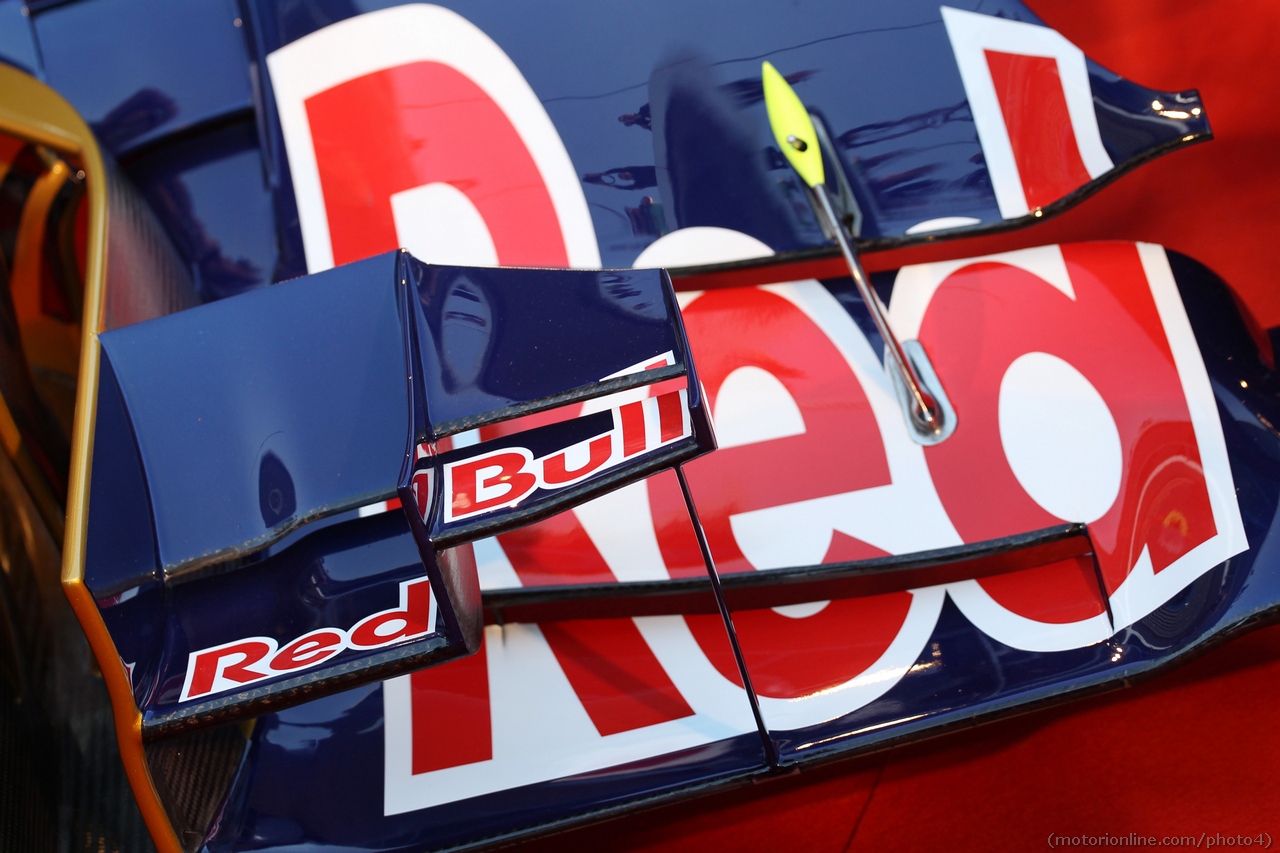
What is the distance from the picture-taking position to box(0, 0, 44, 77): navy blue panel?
1.62 meters

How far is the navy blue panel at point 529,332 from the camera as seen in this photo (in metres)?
0.82

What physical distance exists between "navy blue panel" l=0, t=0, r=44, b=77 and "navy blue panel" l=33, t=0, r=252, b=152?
16mm

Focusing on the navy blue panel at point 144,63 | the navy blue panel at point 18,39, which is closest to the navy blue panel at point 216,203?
the navy blue panel at point 144,63

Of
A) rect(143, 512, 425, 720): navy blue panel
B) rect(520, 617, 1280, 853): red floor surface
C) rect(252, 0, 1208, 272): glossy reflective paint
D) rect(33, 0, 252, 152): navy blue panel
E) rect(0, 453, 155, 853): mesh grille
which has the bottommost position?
rect(520, 617, 1280, 853): red floor surface

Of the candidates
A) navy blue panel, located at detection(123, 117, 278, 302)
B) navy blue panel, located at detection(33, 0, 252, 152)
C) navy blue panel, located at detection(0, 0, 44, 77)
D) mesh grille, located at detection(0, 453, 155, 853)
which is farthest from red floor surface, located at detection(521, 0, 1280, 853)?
navy blue panel, located at detection(0, 0, 44, 77)

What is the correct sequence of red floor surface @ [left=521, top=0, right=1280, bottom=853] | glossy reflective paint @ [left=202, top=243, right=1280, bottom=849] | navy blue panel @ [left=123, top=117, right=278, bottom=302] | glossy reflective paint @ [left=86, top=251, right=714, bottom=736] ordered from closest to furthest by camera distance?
glossy reflective paint @ [left=86, top=251, right=714, bottom=736]
glossy reflective paint @ [left=202, top=243, right=1280, bottom=849]
red floor surface @ [left=521, top=0, right=1280, bottom=853]
navy blue panel @ [left=123, top=117, right=278, bottom=302]

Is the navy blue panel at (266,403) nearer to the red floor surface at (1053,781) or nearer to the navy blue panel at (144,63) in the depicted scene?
the red floor surface at (1053,781)

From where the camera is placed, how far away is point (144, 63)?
1633 millimetres

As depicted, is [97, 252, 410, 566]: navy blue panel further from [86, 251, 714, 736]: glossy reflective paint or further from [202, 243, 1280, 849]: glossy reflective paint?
[202, 243, 1280, 849]: glossy reflective paint

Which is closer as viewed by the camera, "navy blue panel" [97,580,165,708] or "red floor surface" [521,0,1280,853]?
"navy blue panel" [97,580,165,708]

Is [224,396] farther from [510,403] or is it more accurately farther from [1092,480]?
[1092,480]

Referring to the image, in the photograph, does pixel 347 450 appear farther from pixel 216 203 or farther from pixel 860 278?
pixel 216 203

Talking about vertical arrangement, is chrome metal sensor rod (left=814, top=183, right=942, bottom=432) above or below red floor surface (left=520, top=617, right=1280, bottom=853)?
above

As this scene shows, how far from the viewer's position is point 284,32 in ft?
5.00
